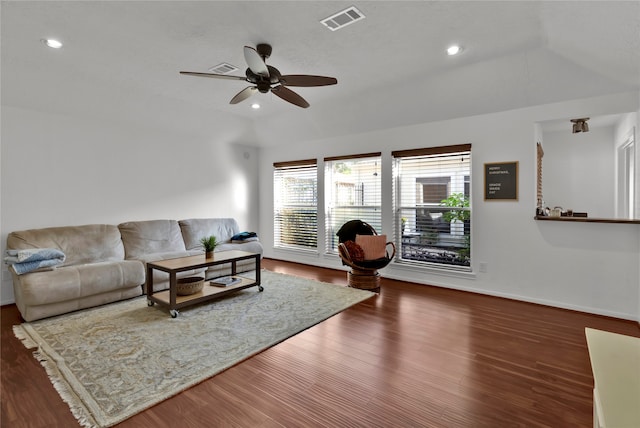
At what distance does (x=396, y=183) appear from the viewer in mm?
5164

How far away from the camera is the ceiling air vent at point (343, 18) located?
255cm

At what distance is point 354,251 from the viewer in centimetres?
463

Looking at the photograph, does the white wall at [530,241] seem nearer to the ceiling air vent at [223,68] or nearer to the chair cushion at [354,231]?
the chair cushion at [354,231]

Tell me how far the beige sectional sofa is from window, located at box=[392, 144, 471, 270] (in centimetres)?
271

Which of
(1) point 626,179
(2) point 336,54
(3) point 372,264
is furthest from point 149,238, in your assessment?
(1) point 626,179

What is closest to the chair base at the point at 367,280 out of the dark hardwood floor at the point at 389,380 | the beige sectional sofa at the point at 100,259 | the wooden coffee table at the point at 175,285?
the dark hardwood floor at the point at 389,380

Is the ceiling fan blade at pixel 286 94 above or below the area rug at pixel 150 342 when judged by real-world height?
above

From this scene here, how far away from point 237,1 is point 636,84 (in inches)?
158

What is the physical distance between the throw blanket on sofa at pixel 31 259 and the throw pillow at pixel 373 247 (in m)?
3.77

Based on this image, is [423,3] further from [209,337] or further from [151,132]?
[151,132]

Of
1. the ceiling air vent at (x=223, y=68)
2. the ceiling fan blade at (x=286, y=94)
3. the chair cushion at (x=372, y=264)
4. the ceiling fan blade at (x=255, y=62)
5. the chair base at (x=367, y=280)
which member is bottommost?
the chair base at (x=367, y=280)

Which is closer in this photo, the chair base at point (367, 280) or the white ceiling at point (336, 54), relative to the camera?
the white ceiling at point (336, 54)

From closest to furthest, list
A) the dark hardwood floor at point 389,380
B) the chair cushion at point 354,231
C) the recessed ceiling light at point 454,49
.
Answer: the dark hardwood floor at point 389,380 < the recessed ceiling light at point 454,49 < the chair cushion at point 354,231

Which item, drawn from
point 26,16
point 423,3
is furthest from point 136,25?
point 423,3
